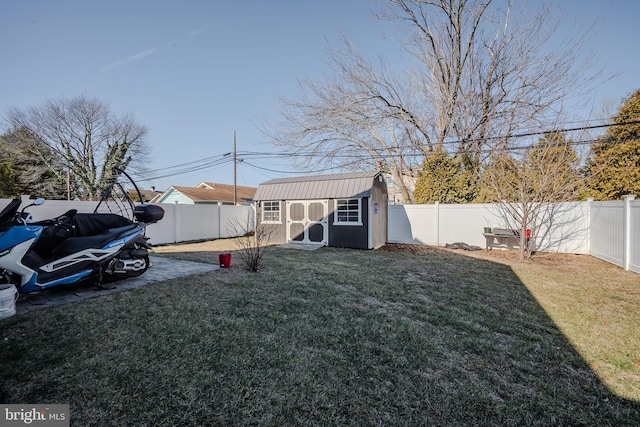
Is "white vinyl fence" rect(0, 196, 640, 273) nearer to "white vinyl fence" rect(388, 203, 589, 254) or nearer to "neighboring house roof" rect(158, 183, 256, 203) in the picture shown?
"white vinyl fence" rect(388, 203, 589, 254)

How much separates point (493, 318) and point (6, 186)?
2333 centimetres

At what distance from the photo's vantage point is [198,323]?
290 cm

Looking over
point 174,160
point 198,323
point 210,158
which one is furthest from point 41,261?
point 174,160

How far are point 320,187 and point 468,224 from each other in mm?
5386

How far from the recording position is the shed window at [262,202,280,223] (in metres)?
10.5

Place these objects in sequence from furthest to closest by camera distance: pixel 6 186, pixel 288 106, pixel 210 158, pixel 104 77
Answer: pixel 210 158, pixel 6 186, pixel 288 106, pixel 104 77

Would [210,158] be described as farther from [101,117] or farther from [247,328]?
[247,328]

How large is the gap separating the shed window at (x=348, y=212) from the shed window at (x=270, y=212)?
2.50 m

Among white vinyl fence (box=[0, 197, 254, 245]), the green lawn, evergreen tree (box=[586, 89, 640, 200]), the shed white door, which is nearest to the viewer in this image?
the green lawn

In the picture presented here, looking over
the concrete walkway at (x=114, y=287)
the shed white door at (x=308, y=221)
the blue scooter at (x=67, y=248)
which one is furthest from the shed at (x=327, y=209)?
the blue scooter at (x=67, y=248)

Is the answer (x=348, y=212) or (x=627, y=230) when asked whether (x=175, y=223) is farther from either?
(x=627, y=230)

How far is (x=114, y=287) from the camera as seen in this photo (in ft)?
13.7

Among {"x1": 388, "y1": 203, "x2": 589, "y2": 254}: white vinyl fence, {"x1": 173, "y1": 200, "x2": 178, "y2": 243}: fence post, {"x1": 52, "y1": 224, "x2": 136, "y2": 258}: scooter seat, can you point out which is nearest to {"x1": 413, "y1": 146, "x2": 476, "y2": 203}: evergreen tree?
{"x1": 388, "y1": 203, "x2": 589, "y2": 254}: white vinyl fence

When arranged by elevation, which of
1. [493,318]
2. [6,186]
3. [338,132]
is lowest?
[493,318]
